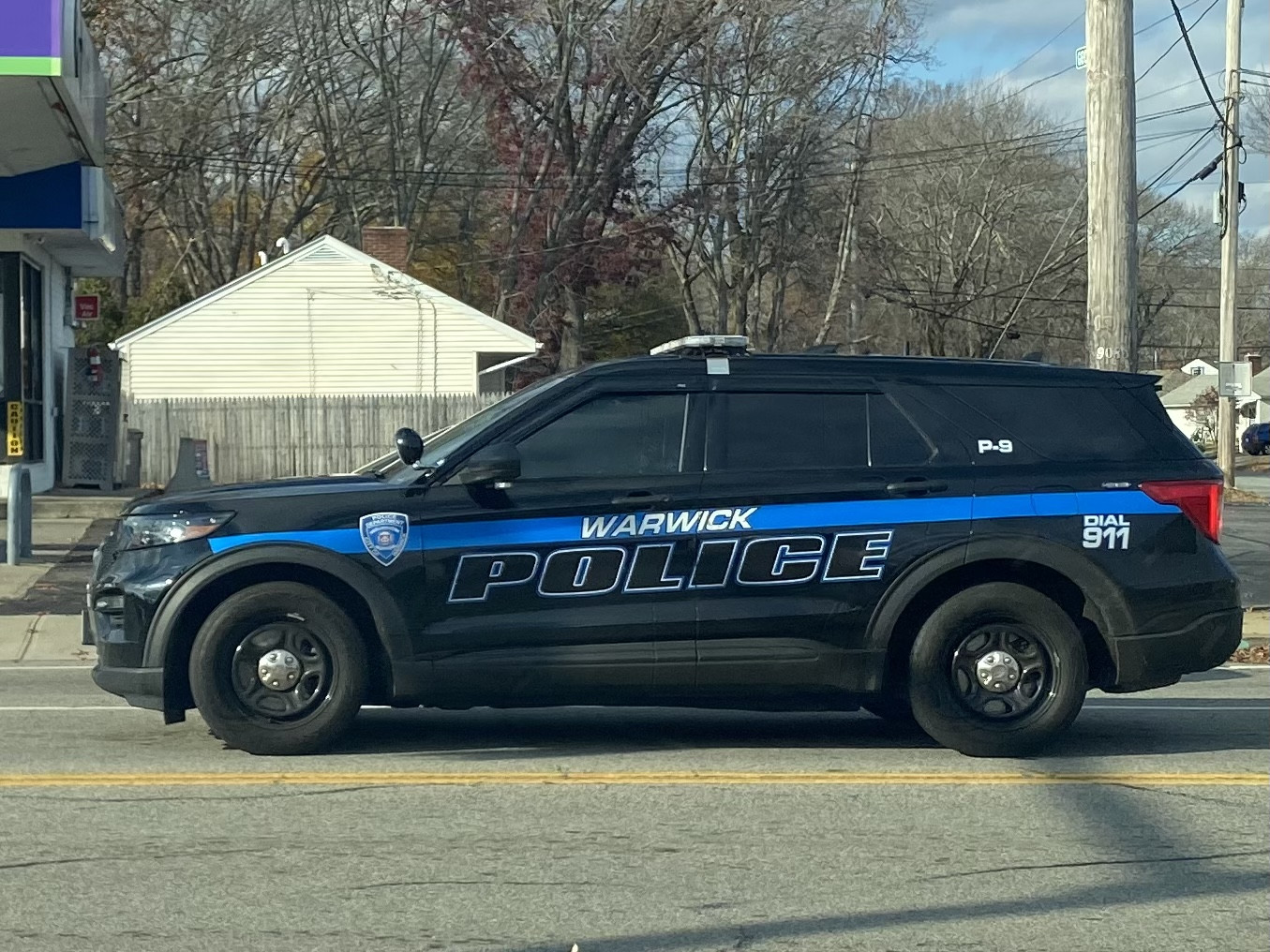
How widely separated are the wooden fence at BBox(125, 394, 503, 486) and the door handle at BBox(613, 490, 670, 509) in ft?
79.8

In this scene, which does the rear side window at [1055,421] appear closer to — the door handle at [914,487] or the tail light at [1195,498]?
the tail light at [1195,498]

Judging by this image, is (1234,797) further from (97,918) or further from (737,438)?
(97,918)

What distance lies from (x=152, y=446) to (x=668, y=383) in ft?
83.7

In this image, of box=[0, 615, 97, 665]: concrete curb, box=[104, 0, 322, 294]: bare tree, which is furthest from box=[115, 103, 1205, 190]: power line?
box=[0, 615, 97, 665]: concrete curb

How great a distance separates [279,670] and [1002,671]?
3328 millimetres

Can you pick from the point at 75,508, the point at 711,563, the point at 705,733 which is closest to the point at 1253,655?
the point at 705,733

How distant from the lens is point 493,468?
7.18m

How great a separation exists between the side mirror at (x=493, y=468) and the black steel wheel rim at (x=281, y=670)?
3.26 feet

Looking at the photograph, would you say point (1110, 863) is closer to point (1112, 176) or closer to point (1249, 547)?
point (1112, 176)

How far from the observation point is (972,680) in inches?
299

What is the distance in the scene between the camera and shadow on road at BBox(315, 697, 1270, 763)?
7.88m

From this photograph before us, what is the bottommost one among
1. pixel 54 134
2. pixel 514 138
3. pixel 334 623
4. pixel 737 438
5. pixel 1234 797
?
pixel 1234 797

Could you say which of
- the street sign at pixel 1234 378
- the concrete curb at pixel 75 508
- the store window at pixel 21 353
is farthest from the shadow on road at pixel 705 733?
the street sign at pixel 1234 378

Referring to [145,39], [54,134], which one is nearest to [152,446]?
[54,134]
